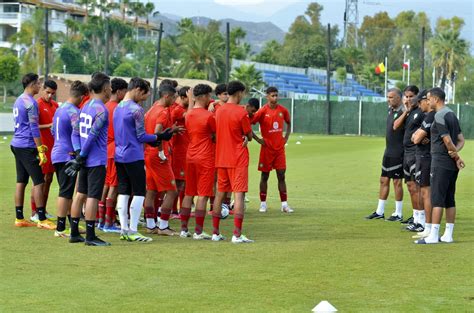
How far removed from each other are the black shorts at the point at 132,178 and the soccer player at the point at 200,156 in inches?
29.9

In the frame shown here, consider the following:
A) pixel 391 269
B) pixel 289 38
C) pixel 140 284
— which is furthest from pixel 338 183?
pixel 289 38

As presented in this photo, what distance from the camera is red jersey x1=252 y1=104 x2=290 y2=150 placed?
17953 mm

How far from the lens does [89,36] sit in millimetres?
113250

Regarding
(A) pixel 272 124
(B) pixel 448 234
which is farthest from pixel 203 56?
(B) pixel 448 234

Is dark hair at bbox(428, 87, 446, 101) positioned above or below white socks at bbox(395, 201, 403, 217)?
above

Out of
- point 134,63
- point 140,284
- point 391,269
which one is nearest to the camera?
point 140,284

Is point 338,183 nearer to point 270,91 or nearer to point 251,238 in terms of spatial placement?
point 270,91

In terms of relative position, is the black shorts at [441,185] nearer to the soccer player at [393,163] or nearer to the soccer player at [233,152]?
the soccer player at [233,152]

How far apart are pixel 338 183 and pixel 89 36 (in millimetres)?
92900

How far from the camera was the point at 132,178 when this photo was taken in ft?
43.7

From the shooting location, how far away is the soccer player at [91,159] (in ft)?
41.9

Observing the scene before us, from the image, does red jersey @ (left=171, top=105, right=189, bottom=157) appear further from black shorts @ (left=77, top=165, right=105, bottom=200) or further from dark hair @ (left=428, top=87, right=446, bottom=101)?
dark hair @ (left=428, top=87, right=446, bottom=101)

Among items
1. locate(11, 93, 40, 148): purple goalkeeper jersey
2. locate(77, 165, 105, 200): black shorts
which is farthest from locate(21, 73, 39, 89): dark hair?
locate(77, 165, 105, 200): black shorts

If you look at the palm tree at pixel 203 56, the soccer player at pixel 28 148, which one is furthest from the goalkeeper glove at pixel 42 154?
the palm tree at pixel 203 56
